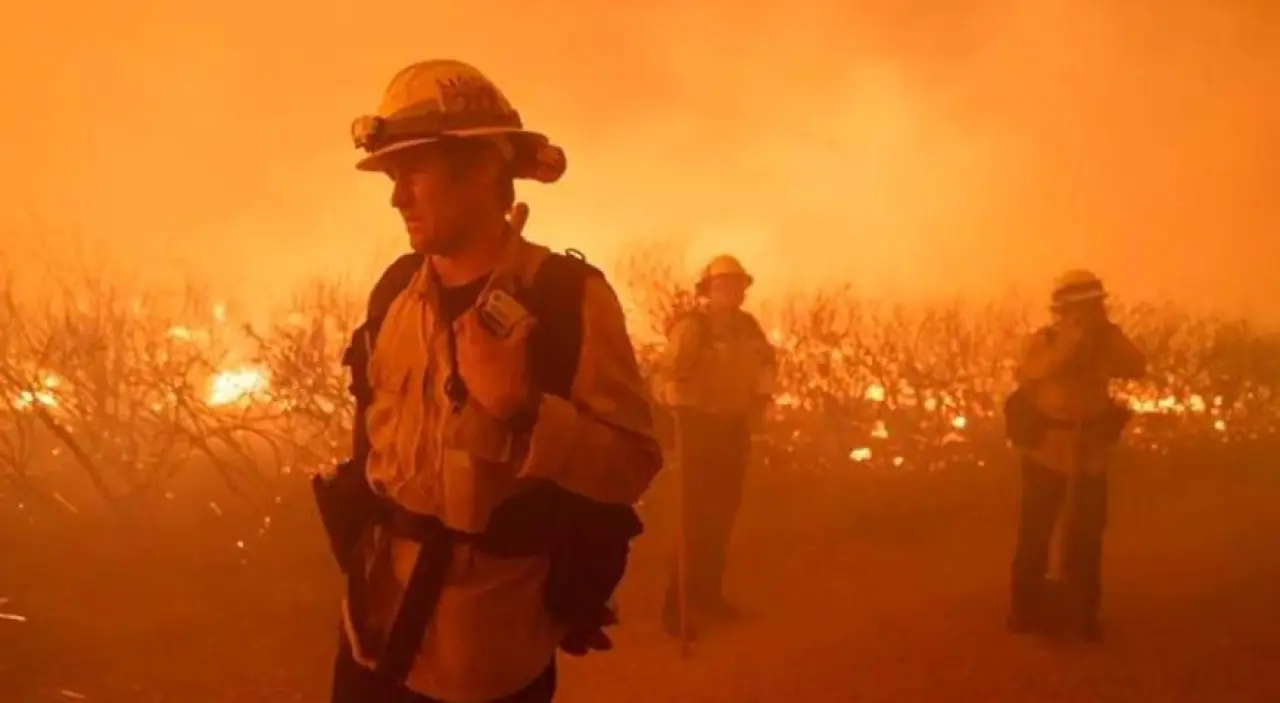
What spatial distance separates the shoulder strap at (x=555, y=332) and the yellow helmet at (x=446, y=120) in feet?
0.93

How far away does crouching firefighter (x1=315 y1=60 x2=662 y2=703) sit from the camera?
1.81m

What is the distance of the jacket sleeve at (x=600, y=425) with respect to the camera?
177cm

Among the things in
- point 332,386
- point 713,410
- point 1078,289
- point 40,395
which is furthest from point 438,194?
point 40,395

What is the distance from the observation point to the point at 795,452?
9.04 metres

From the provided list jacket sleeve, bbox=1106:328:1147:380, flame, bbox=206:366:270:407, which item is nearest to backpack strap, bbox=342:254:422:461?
jacket sleeve, bbox=1106:328:1147:380

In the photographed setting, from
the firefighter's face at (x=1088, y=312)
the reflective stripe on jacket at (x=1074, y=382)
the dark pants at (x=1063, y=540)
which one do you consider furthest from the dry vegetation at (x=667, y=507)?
the firefighter's face at (x=1088, y=312)

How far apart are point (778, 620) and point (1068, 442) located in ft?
6.16

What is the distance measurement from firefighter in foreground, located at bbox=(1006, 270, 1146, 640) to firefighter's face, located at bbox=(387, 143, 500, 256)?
3926 millimetres

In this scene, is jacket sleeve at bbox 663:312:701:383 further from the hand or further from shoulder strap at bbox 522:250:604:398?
the hand

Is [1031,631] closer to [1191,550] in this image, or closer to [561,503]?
[1191,550]

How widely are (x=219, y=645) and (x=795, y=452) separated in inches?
216

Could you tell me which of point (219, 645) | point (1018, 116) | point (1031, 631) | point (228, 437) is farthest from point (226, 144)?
point (1018, 116)

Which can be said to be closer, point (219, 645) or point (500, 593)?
point (500, 593)

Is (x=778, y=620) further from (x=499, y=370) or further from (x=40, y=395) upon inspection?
(x=40, y=395)
